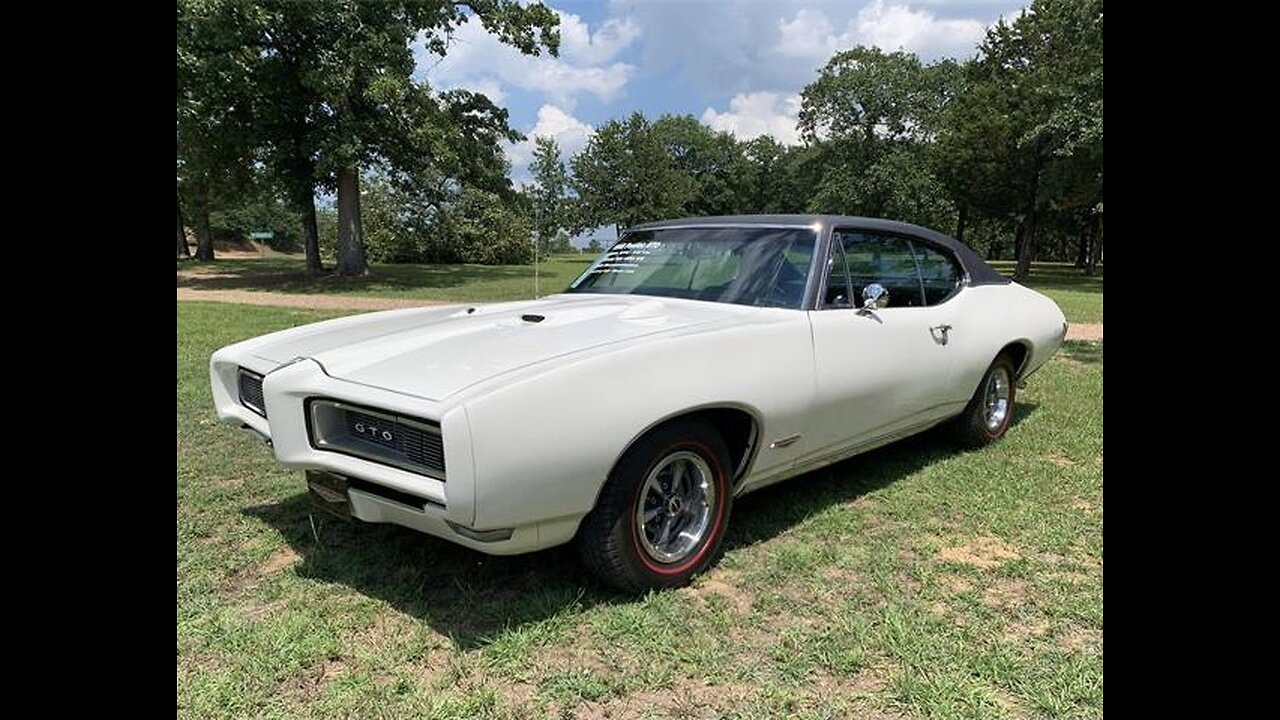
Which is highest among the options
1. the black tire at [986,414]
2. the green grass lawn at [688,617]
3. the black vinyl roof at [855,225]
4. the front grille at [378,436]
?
the black vinyl roof at [855,225]

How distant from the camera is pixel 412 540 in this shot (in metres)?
3.38

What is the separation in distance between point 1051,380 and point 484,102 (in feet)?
64.7

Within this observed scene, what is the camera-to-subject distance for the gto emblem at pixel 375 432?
2.52 metres

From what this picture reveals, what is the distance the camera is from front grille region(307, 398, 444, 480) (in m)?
2.38

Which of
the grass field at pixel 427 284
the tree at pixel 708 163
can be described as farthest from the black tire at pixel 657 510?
the tree at pixel 708 163

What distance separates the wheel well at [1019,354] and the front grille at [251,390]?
426 cm

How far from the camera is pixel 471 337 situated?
9.80 feet

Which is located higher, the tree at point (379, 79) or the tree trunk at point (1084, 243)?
the tree at point (379, 79)

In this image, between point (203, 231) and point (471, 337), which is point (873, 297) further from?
point (203, 231)

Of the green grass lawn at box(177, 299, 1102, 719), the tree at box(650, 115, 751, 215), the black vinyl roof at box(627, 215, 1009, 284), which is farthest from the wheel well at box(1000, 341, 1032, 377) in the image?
the tree at box(650, 115, 751, 215)

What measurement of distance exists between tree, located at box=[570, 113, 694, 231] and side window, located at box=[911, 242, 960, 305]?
43526 mm

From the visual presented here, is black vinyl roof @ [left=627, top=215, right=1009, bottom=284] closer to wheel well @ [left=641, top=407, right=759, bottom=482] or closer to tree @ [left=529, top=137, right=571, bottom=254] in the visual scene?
wheel well @ [left=641, top=407, right=759, bottom=482]

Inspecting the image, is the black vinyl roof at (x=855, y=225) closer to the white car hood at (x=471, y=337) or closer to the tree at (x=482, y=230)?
the white car hood at (x=471, y=337)
